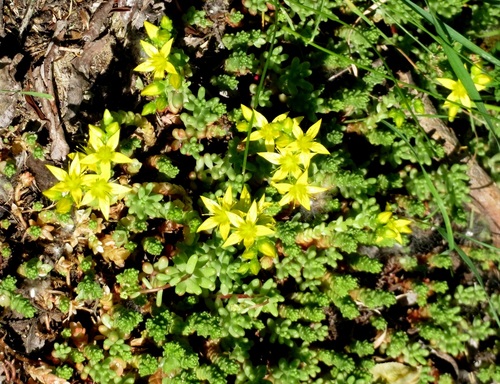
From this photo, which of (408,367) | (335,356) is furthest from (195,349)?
(408,367)

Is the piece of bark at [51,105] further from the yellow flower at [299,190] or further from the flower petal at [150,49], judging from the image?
the yellow flower at [299,190]

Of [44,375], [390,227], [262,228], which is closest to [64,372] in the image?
[44,375]

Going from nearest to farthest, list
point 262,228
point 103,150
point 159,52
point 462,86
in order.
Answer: point 262,228 → point 103,150 → point 159,52 → point 462,86

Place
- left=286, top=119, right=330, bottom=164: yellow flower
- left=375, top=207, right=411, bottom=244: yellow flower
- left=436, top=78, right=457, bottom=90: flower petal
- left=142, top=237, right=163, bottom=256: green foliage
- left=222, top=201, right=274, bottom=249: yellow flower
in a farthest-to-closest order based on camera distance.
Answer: left=436, top=78, right=457, bottom=90: flower petal < left=375, top=207, right=411, bottom=244: yellow flower < left=142, top=237, right=163, bottom=256: green foliage < left=286, top=119, right=330, bottom=164: yellow flower < left=222, top=201, right=274, bottom=249: yellow flower

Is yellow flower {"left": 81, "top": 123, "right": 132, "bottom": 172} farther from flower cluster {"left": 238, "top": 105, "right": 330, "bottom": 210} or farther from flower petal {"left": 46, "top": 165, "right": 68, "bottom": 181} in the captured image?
flower cluster {"left": 238, "top": 105, "right": 330, "bottom": 210}

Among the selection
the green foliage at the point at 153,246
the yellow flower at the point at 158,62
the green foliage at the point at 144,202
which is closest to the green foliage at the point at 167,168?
the green foliage at the point at 144,202

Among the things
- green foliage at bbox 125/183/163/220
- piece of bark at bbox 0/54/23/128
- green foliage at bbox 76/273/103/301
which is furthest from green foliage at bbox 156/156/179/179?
piece of bark at bbox 0/54/23/128

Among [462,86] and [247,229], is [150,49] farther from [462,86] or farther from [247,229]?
[462,86]
